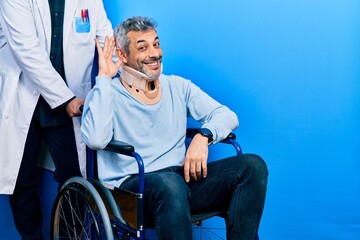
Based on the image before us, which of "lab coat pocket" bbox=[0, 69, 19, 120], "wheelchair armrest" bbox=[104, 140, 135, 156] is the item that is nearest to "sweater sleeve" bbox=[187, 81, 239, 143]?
"wheelchair armrest" bbox=[104, 140, 135, 156]

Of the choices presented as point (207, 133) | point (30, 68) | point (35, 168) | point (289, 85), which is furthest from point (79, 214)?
point (289, 85)

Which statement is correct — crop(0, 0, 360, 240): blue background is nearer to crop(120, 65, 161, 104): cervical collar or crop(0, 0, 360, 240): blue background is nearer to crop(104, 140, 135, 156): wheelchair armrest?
crop(120, 65, 161, 104): cervical collar

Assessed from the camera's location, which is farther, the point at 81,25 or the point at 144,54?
the point at 81,25

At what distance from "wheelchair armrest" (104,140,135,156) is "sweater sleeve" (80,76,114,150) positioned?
25 mm

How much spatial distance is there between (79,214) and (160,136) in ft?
2.11

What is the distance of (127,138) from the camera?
232cm

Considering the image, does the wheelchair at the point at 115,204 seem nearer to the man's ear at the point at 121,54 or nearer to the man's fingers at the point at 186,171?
the man's fingers at the point at 186,171

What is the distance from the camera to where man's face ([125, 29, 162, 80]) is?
7.75 feet

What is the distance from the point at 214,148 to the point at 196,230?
405 mm

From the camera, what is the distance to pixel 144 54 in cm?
236

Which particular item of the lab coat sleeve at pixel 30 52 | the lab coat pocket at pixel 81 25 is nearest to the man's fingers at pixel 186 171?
the lab coat sleeve at pixel 30 52

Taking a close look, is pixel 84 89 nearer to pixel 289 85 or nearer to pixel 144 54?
pixel 144 54

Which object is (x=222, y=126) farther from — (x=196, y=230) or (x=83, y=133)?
(x=196, y=230)

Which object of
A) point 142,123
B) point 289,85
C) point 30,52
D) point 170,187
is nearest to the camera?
point 170,187
